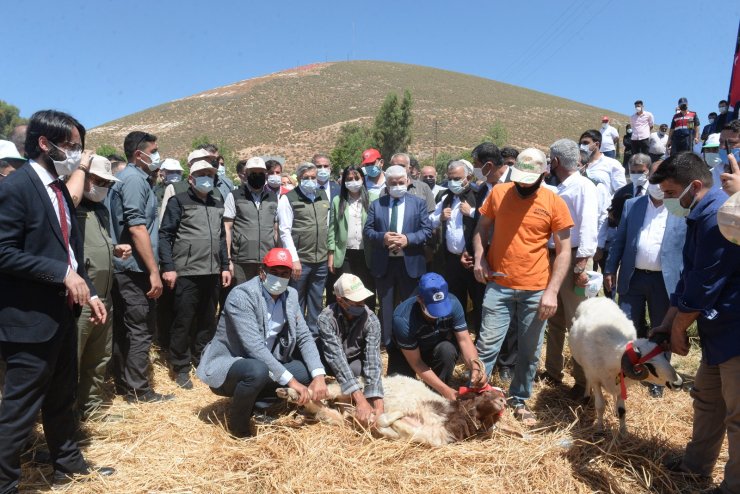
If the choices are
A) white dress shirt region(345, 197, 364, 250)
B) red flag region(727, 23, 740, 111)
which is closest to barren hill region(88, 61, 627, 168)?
red flag region(727, 23, 740, 111)

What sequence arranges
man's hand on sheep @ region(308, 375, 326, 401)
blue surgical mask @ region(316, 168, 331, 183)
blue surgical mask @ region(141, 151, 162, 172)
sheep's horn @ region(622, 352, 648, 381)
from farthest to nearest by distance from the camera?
blue surgical mask @ region(316, 168, 331, 183) → blue surgical mask @ region(141, 151, 162, 172) → man's hand on sheep @ region(308, 375, 326, 401) → sheep's horn @ region(622, 352, 648, 381)

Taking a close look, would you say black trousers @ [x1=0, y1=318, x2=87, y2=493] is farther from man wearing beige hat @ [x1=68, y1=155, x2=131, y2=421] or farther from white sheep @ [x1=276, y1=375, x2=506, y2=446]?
white sheep @ [x1=276, y1=375, x2=506, y2=446]

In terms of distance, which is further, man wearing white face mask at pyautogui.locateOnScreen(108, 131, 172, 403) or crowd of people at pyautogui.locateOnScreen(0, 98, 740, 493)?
man wearing white face mask at pyautogui.locateOnScreen(108, 131, 172, 403)

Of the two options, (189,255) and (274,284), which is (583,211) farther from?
(189,255)

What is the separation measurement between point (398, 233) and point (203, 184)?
7.63 feet

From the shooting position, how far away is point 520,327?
452 centimetres

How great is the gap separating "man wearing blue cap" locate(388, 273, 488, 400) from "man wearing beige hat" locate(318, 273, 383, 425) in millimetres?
286

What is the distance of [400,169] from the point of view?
619 centimetres

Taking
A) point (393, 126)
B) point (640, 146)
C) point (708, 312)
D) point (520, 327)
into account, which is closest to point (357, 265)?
point (520, 327)

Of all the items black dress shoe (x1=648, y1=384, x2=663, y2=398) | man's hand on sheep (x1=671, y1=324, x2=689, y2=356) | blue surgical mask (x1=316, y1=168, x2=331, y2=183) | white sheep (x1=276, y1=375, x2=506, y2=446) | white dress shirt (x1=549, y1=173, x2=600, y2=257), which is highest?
blue surgical mask (x1=316, y1=168, x2=331, y2=183)

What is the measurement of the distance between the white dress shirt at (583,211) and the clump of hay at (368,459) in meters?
1.61

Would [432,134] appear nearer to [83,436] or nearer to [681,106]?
[681,106]

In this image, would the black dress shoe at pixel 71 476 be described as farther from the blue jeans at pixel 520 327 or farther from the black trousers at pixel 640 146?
the black trousers at pixel 640 146

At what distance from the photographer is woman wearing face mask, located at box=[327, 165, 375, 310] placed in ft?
22.2
